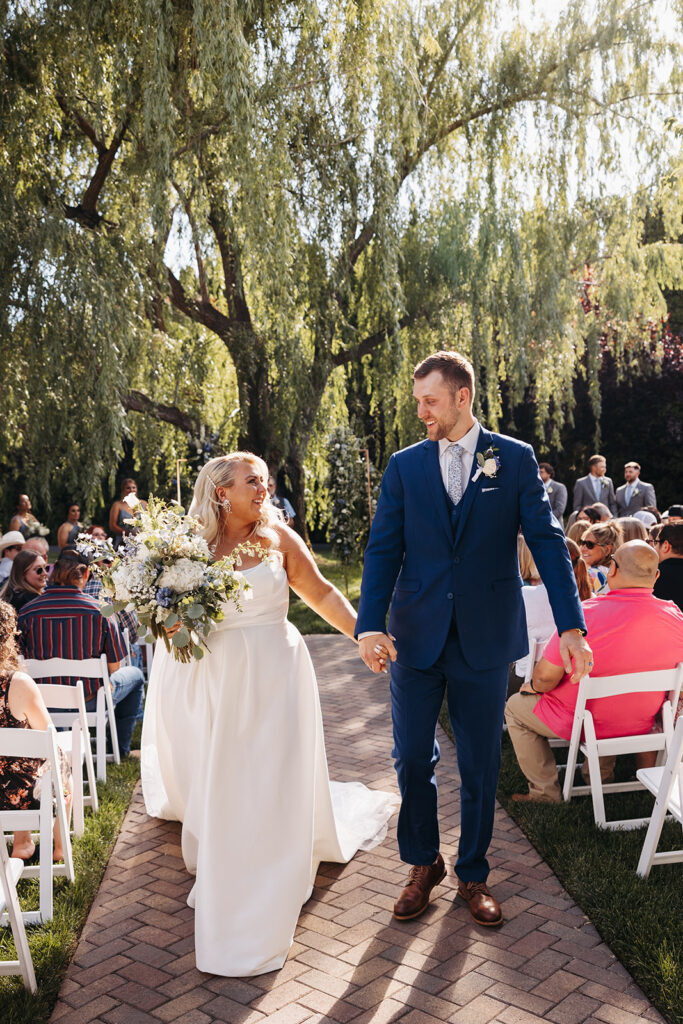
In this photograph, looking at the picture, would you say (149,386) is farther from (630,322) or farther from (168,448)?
(630,322)

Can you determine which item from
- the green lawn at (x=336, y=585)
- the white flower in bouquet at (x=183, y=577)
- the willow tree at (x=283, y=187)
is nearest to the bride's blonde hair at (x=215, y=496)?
the white flower in bouquet at (x=183, y=577)

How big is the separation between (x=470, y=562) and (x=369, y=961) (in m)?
1.53

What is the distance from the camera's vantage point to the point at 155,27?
838 cm

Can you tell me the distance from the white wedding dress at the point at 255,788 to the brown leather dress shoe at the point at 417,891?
40cm

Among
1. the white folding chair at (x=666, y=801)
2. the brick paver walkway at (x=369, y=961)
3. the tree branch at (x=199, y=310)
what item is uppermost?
the tree branch at (x=199, y=310)

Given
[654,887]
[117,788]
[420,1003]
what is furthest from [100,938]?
[654,887]

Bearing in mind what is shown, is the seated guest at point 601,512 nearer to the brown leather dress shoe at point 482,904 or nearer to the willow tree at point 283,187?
the willow tree at point 283,187

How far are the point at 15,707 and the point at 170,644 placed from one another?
0.75 meters

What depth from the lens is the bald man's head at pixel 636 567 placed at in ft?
15.3

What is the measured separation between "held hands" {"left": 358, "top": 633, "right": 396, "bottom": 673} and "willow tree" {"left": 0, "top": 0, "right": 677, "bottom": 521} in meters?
6.04

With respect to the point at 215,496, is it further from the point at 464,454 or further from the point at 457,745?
the point at 457,745

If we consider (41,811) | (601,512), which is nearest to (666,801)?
(41,811)

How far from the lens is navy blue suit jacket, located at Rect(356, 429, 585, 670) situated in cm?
362

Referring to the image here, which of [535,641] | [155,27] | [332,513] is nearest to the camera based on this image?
[535,641]
